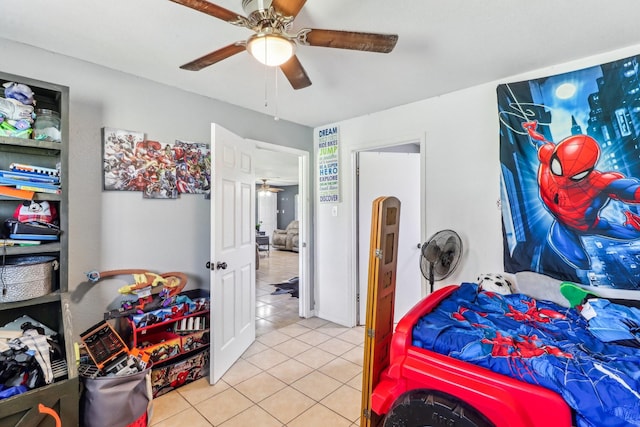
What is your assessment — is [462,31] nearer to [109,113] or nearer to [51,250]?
[109,113]

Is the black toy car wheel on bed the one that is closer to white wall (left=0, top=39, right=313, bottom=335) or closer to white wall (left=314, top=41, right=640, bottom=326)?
white wall (left=314, top=41, right=640, bottom=326)

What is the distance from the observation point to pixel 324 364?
266 cm

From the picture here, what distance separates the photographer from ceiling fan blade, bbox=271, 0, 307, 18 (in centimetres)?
123

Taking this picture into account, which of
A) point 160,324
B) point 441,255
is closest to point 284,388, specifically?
point 160,324

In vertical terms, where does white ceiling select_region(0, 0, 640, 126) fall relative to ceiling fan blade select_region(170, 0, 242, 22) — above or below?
above

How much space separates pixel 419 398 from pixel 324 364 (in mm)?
1447

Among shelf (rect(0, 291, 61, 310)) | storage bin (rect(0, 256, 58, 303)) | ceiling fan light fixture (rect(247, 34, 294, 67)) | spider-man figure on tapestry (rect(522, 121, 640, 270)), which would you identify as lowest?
shelf (rect(0, 291, 61, 310))

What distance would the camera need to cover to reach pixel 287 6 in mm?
1262

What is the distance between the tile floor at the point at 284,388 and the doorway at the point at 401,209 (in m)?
0.60

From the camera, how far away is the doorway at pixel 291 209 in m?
3.73

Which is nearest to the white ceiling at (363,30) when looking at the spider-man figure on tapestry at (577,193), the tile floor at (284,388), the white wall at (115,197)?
the white wall at (115,197)

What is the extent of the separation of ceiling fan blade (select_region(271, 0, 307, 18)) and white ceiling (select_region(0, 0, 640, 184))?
0.99 ft

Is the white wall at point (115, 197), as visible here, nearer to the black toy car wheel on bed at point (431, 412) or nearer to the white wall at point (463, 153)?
the white wall at point (463, 153)

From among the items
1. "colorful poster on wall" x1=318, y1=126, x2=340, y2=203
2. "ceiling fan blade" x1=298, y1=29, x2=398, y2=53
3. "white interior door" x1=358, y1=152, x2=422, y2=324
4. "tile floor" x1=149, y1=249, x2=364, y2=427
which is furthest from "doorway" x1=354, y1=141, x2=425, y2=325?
"ceiling fan blade" x1=298, y1=29, x2=398, y2=53
